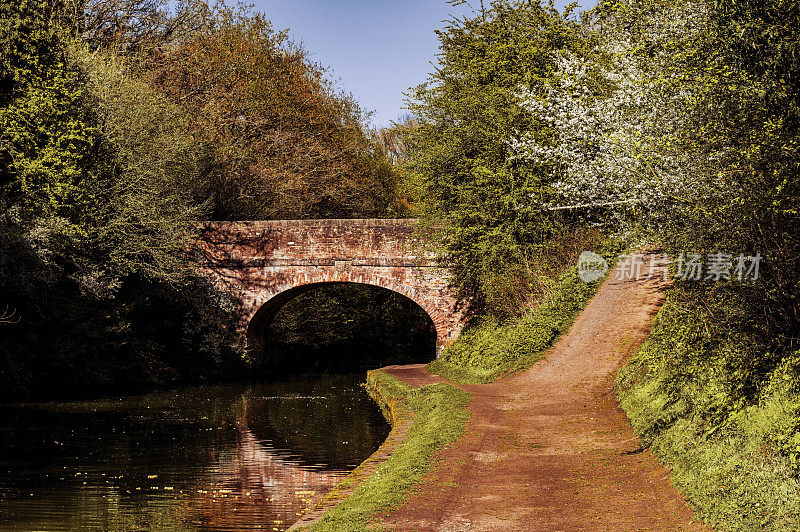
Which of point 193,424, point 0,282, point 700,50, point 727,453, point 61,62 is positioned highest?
point 61,62

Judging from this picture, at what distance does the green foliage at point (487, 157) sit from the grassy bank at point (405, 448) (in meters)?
4.21

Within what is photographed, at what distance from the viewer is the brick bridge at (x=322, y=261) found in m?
20.1

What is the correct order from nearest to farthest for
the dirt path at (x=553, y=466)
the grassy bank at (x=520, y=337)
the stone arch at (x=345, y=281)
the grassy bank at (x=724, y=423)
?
the grassy bank at (x=724, y=423) → the dirt path at (x=553, y=466) → the grassy bank at (x=520, y=337) → the stone arch at (x=345, y=281)

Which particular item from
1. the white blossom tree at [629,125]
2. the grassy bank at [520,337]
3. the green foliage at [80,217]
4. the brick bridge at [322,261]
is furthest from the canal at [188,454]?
the white blossom tree at [629,125]

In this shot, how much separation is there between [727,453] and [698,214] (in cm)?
242

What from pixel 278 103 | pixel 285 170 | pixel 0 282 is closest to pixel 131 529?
pixel 0 282

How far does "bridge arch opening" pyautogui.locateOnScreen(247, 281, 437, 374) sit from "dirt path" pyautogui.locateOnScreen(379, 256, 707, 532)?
488 inches

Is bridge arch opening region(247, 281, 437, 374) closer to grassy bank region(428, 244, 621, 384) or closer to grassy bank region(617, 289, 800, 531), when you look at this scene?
grassy bank region(428, 244, 621, 384)

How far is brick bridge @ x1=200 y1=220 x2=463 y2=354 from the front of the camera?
65.9 ft

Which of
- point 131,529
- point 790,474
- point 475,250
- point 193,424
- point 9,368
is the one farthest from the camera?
point 475,250

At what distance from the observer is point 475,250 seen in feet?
60.4

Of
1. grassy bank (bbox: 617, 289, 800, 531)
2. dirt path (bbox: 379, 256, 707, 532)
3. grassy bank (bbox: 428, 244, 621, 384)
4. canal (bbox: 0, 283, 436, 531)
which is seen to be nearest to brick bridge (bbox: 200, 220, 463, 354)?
grassy bank (bbox: 428, 244, 621, 384)

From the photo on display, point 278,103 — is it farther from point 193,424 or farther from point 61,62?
point 193,424

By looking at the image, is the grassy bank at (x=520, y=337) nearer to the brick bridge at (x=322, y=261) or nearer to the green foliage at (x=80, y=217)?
the brick bridge at (x=322, y=261)
